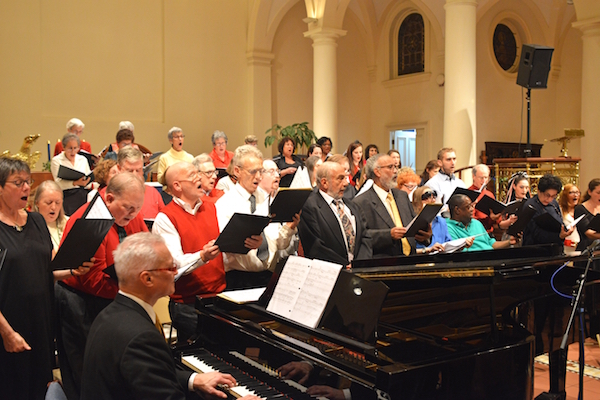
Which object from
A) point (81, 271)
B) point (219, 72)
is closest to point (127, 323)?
point (81, 271)

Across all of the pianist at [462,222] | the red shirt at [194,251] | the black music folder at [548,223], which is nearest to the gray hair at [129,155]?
the red shirt at [194,251]

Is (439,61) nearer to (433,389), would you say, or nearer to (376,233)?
(376,233)

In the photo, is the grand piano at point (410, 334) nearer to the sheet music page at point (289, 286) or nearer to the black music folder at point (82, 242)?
the sheet music page at point (289, 286)

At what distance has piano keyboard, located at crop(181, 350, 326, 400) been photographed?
8.00 ft

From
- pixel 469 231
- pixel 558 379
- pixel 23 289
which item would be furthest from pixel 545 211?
pixel 23 289

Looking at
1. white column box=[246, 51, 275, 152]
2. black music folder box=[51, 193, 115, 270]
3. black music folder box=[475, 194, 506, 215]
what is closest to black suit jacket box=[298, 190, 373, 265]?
black music folder box=[51, 193, 115, 270]

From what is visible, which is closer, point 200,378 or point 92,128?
point 200,378

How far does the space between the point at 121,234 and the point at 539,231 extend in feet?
13.8

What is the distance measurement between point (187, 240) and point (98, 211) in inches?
26.0

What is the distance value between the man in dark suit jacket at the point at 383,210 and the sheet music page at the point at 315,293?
2000 millimetres

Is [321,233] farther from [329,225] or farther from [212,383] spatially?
[212,383]

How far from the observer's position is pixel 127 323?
6.64ft

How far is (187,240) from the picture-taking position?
11.7 ft

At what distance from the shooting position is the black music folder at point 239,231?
318cm
